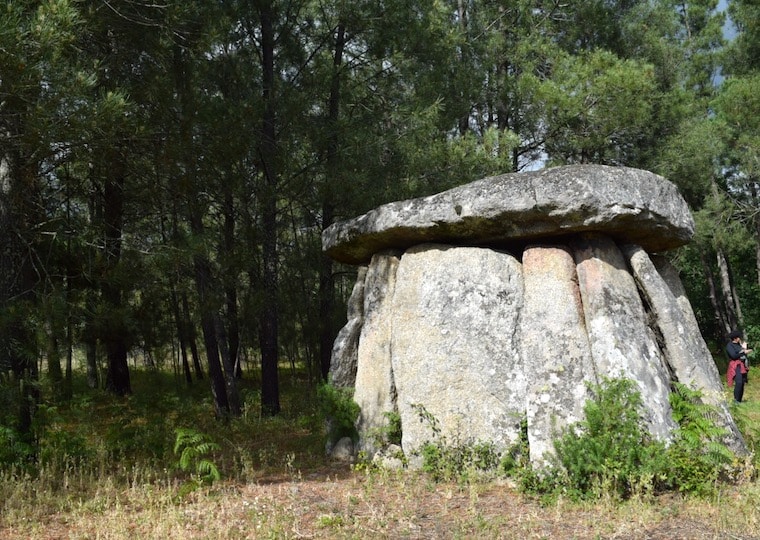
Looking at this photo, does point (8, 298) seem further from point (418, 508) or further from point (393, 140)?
point (393, 140)

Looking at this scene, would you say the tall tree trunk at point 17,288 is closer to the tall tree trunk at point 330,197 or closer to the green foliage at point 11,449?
the green foliage at point 11,449

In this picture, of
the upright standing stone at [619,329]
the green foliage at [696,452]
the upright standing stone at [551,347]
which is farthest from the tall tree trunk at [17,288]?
the green foliage at [696,452]

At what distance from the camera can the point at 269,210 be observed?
37.0 feet

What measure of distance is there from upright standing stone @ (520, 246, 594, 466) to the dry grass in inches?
30.7

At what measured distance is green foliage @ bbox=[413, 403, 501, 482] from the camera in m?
7.00

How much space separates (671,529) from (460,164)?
27.9 feet

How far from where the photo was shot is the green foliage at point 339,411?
8.30m

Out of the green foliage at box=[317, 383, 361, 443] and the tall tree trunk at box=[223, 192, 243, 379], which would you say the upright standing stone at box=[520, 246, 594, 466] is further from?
the tall tree trunk at box=[223, 192, 243, 379]

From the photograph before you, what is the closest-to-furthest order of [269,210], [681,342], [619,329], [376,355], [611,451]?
1. [611,451]
2. [619,329]
3. [681,342]
4. [376,355]
5. [269,210]

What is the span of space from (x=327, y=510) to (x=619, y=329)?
3314mm

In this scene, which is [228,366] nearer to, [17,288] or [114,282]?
[114,282]

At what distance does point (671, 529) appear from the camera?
17.4 ft

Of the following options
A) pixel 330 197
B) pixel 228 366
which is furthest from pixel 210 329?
pixel 330 197

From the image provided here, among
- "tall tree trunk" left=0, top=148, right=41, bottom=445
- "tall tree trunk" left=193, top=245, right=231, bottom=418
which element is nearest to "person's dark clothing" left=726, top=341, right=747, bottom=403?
"tall tree trunk" left=193, top=245, right=231, bottom=418
